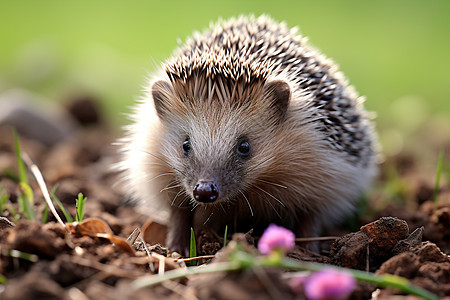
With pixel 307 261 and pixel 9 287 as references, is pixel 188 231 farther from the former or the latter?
pixel 9 287

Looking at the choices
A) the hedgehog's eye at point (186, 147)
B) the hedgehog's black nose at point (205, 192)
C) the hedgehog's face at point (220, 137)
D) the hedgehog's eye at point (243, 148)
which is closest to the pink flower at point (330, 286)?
the hedgehog's black nose at point (205, 192)

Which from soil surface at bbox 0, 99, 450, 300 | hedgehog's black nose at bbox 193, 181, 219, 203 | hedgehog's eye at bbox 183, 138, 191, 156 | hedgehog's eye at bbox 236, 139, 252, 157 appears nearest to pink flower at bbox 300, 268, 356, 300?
soil surface at bbox 0, 99, 450, 300

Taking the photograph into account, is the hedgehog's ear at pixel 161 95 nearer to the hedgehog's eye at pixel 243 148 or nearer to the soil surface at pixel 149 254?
the hedgehog's eye at pixel 243 148

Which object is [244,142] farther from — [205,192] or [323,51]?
[323,51]

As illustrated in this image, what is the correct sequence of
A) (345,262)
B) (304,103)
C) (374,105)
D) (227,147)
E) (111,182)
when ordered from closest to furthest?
1. (345,262)
2. (227,147)
3. (304,103)
4. (111,182)
5. (374,105)

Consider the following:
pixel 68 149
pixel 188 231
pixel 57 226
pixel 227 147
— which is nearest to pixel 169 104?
pixel 227 147

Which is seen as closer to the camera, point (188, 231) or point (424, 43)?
point (188, 231)

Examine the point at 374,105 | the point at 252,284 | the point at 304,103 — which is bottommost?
the point at 252,284
